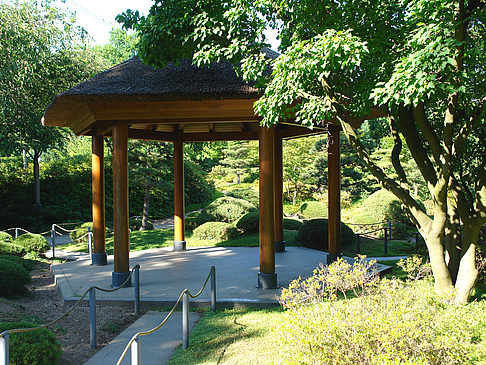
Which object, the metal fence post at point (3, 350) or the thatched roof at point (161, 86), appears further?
the thatched roof at point (161, 86)

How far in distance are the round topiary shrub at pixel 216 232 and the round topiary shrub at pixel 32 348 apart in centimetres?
1128

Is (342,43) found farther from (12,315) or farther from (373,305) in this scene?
(12,315)

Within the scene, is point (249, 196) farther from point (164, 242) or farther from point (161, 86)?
point (161, 86)

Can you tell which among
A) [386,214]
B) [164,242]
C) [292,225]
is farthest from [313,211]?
[164,242]

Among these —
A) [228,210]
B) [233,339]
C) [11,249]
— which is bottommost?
[233,339]

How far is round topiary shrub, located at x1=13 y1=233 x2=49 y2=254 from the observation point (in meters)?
13.8

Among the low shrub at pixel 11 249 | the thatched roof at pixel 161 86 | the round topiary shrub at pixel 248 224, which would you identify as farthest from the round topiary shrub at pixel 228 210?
the thatched roof at pixel 161 86

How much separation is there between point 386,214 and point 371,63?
1235 centimetres

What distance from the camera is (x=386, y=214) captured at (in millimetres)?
17016

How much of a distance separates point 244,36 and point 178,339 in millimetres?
5249

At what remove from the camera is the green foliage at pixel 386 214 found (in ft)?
53.8

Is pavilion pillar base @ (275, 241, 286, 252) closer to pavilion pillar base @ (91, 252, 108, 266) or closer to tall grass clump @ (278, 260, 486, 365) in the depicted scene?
pavilion pillar base @ (91, 252, 108, 266)

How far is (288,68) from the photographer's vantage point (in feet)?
18.6

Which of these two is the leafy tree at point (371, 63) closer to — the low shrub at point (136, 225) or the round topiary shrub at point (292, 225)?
the round topiary shrub at point (292, 225)
